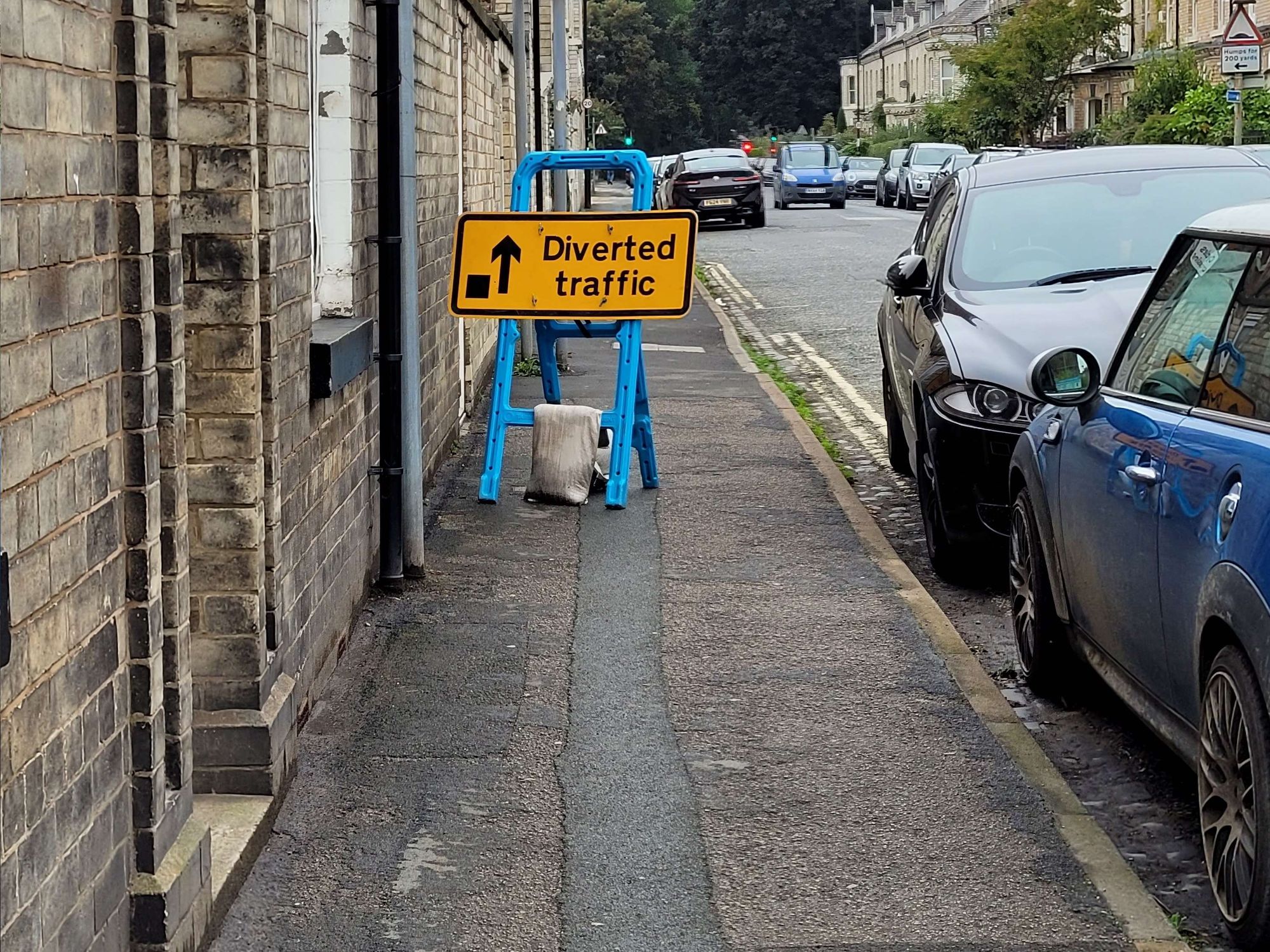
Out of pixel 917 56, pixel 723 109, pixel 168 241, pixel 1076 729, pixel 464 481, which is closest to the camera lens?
pixel 168 241

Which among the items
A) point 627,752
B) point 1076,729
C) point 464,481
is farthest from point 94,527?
point 464,481

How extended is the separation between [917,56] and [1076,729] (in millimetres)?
101010

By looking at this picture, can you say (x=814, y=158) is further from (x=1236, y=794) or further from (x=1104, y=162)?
(x=1236, y=794)

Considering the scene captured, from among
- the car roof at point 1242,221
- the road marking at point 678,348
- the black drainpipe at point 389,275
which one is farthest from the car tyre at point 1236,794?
the road marking at point 678,348

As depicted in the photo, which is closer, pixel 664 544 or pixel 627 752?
pixel 627 752

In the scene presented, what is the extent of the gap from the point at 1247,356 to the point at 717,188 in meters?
35.2

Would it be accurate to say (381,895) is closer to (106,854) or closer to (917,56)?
(106,854)

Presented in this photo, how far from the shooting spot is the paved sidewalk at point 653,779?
4.14m

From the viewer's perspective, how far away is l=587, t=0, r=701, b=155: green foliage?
10488cm

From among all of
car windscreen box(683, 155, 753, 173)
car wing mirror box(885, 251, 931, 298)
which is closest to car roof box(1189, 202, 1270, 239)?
car wing mirror box(885, 251, 931, 298)

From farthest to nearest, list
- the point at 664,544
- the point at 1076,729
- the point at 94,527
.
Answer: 1. the point at 664,544
2. the point at 1076,729
3. the point at 94,527

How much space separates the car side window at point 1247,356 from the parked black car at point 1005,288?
8.71 feet

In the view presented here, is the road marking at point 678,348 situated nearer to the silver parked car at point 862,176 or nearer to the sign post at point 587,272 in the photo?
the sign post at point 587,272

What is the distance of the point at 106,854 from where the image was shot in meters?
3.47
